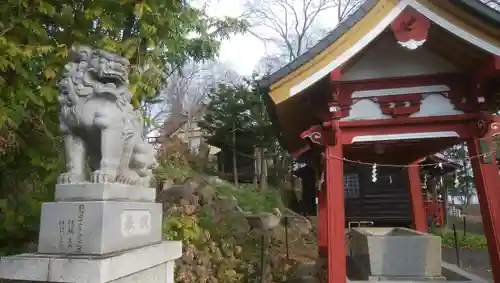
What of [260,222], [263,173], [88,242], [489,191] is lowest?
[260,222]

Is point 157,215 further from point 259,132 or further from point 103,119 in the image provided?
→ point 259,132

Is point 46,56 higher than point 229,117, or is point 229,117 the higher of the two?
point 229,117

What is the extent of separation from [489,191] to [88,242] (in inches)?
176

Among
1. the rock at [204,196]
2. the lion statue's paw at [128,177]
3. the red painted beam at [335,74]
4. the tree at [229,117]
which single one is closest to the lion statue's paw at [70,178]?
the lion statue's paw at [128,177]

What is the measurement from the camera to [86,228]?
2617 mm

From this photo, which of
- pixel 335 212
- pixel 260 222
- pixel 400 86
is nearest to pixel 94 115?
pixel 335 212

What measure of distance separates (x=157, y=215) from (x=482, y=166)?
13.0ft

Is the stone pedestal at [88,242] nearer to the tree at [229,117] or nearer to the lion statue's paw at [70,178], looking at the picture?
the lion statue's paw at [70,178]

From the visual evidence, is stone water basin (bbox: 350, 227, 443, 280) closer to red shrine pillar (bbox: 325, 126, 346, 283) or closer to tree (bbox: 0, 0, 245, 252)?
red shrine pillar (bbox: 325, 126, 346, 283)

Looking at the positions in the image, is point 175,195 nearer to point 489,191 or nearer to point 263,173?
point 489,191

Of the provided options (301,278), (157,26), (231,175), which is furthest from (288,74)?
(231,175)

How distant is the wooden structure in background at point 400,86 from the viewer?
14.1 feet

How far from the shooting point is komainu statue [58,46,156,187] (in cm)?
286

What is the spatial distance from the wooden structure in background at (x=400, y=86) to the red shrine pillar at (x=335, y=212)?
1cm
